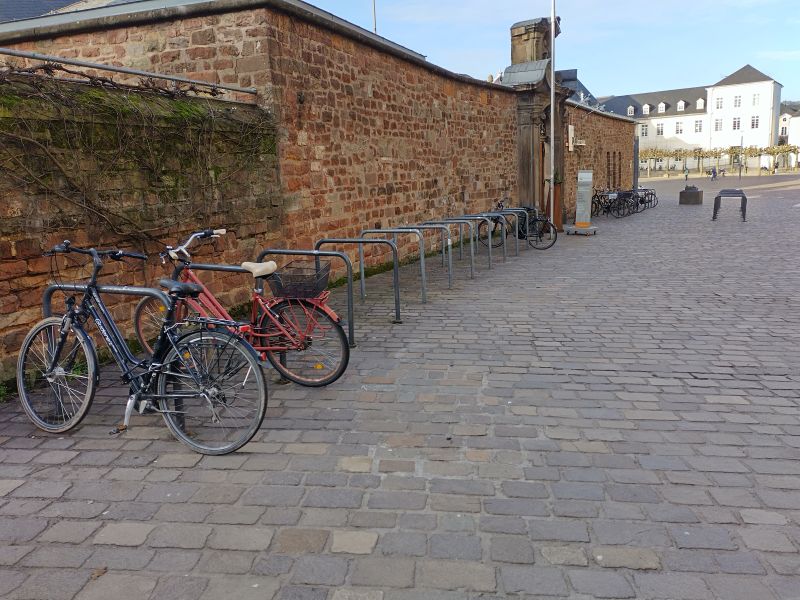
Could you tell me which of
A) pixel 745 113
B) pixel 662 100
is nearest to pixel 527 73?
pixel 745 113

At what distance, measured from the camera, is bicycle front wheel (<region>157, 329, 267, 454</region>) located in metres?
3.53

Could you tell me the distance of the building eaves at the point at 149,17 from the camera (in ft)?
25.0

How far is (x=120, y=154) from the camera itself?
5527 millimetres

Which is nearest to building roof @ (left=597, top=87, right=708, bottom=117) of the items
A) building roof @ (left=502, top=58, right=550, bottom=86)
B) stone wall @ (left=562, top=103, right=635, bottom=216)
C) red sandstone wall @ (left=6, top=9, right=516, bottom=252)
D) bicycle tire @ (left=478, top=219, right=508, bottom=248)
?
stone wall @ (left=562, top=103, right=635, bottom=216)

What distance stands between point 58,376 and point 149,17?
571 centimetres

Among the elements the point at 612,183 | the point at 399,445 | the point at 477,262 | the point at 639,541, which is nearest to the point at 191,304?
the point at 399,445

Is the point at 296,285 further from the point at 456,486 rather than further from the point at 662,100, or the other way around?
the point at 662,100

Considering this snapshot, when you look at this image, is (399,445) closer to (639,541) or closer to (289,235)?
(639,541)

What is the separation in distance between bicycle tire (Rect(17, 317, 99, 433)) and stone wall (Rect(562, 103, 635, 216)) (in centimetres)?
1771

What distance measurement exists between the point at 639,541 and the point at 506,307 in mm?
5057

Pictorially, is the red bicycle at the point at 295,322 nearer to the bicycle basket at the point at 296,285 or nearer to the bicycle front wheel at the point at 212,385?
the bicycle basket at the point at 296,285

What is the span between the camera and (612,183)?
2948 cm

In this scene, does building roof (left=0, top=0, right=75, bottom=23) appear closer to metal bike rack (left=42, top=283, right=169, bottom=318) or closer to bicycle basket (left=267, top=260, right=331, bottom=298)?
metal bike rack (left=42, top=283, right=169, bottom=318)

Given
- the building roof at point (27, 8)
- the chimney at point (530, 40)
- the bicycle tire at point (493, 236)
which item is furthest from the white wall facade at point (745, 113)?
the building roof at point (27, 8)
